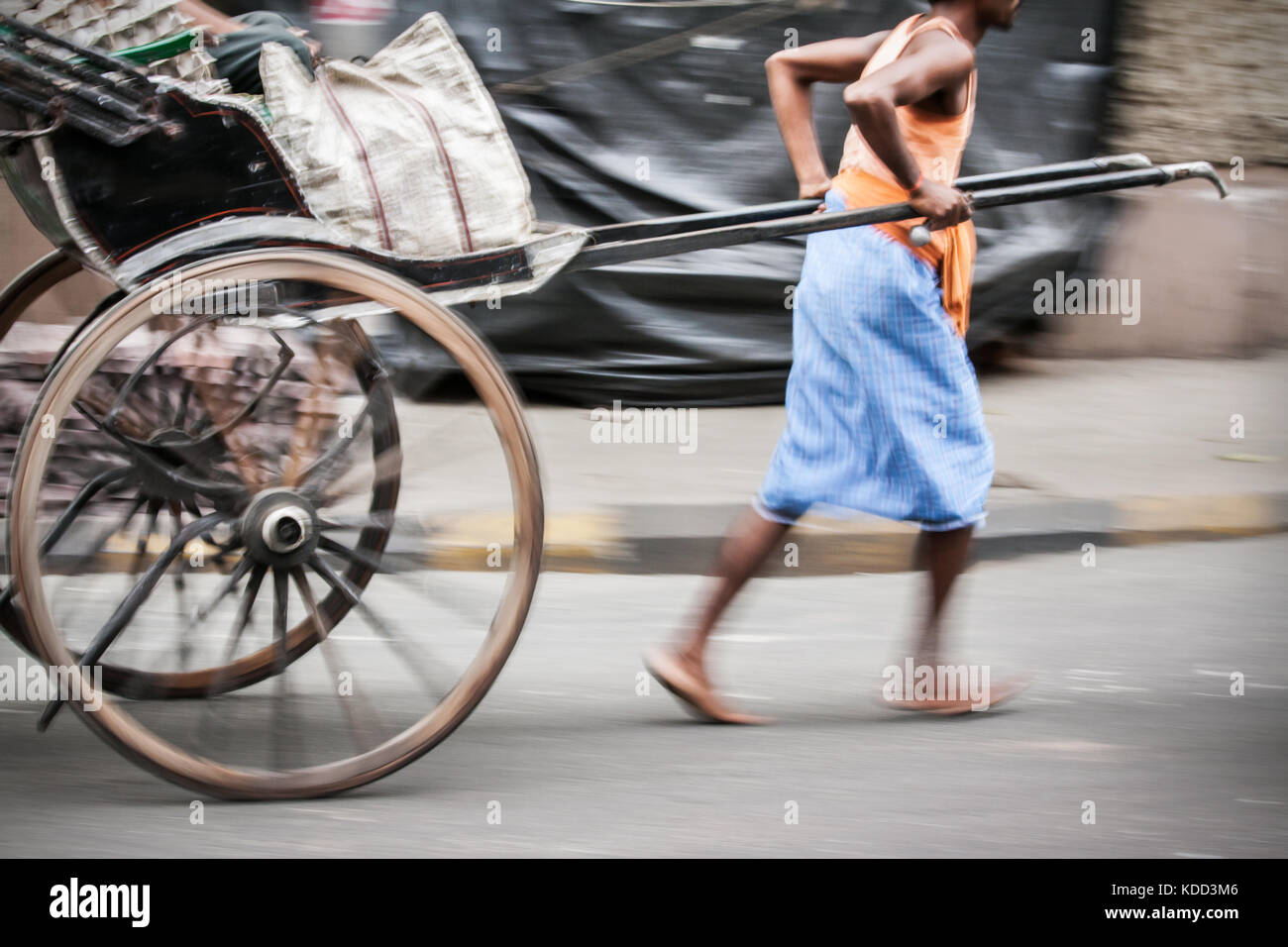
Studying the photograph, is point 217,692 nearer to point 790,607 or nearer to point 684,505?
point 790,607

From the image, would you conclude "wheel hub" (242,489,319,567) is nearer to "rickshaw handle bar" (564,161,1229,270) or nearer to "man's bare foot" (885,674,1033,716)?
"rickshaw handle bar" (564,161,1229,270)

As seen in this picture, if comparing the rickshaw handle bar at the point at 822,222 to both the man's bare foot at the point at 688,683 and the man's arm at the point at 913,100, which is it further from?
the man's bare foot at the point at 688,683

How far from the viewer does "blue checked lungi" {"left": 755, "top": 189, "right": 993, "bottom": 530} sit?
2955 millimetres

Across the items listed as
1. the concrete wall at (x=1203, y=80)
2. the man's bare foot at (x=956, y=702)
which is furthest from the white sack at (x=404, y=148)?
the concrete wall at (x=1203, y=80)

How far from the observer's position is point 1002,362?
6.61 m

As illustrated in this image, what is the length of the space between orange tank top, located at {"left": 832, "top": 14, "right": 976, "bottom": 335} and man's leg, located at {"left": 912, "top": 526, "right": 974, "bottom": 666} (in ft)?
1.50

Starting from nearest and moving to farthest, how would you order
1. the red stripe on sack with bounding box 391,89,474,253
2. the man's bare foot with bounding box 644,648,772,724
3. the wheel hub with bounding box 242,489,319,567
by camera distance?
the wheel hub with bounding box 242,489,319,567, the red stripe on sack with bounding box 391,89,474,253, the man's bare foot with bounding box 644,648,772,724

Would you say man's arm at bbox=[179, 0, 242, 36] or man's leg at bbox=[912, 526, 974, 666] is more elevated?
man's arm at bbox=[179, 0, 242, 36]

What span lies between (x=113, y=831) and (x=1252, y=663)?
2851mm

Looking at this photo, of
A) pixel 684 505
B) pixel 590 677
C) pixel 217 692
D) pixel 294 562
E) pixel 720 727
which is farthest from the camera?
pixel 684 505

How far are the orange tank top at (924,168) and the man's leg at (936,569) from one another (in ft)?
1.50

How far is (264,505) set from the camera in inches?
98.7

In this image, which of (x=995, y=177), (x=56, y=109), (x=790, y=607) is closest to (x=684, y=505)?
(x=790, y=607)

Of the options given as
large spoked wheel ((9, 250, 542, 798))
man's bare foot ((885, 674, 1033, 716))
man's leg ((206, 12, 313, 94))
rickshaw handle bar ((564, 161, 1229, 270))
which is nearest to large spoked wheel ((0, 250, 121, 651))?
large spoked wheel ((9, 250, 542, 798))
